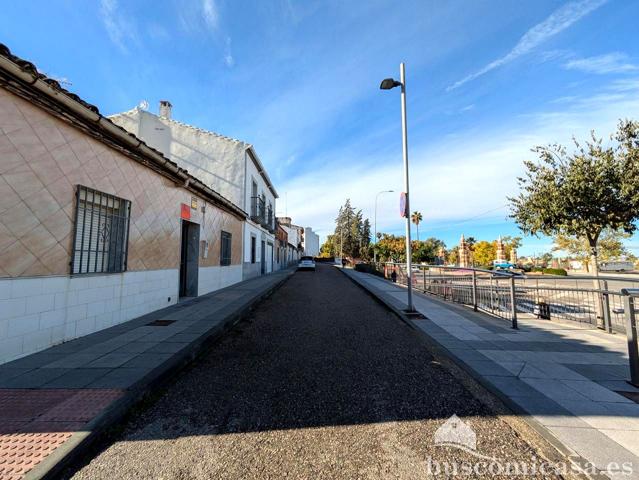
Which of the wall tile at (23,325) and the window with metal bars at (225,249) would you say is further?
the window with metal bars at (225,249)

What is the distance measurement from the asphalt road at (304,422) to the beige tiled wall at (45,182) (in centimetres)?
288

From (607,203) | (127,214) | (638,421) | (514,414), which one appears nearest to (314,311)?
(127,214)

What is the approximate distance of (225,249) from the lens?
1240 centimetres

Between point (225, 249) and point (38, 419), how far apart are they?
1012cm

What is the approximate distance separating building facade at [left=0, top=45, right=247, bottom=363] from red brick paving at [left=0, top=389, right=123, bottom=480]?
61.4 inches

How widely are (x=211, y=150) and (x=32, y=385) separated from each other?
14441 millimetres

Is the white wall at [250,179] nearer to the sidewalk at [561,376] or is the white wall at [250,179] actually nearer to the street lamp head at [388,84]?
the street lamp head at [388,84]

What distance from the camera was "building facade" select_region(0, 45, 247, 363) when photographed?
149 inches

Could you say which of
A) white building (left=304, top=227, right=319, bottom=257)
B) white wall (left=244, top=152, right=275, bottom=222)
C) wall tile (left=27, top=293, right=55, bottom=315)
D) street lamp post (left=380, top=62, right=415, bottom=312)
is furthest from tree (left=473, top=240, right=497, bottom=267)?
wall tile (left=27, top=293, right=55, bottom=315)

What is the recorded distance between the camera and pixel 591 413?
109 inches

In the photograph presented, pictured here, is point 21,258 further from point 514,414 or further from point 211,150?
point 211,150

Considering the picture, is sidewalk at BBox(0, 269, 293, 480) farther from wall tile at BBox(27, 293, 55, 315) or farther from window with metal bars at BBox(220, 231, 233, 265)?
window with metal bars at BBox(220, 231, 233, 265)

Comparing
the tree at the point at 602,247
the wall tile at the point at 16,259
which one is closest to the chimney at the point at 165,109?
the wall tile at the point at 16,259

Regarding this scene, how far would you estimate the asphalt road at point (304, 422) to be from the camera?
6.97ft
